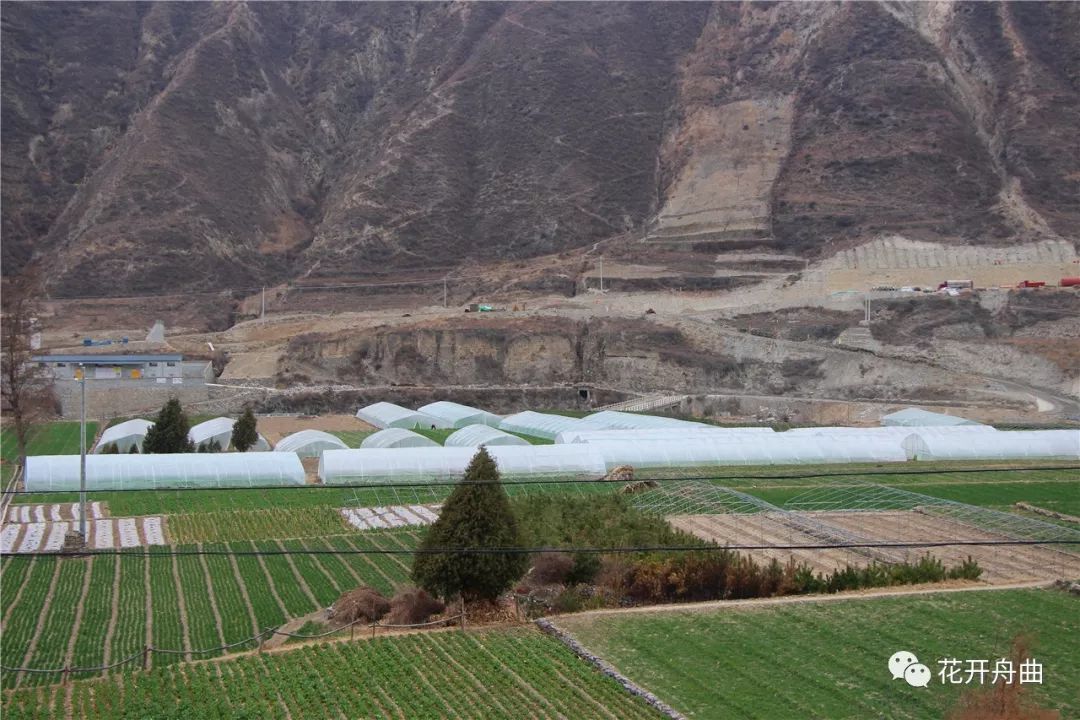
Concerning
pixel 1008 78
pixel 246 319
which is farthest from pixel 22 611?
pixel 1008 78

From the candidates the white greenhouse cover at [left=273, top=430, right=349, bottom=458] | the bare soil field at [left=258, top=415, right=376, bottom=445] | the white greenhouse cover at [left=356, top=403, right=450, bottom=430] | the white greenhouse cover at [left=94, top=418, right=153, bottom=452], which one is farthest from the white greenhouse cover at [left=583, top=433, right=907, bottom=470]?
the white greenhouse cover at [left=94, top=418, right=153, bottom=452]

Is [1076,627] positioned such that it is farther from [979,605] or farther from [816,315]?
[816,315]

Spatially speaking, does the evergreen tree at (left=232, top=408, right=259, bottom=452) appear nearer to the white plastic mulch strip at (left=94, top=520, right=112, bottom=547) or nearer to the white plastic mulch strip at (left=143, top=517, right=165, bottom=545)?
the white plastic mulch strip at (left=143, top=517, right=165, bottom=545)

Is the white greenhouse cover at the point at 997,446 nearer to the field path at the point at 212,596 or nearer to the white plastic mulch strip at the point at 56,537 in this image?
the field path at the point at 212,596

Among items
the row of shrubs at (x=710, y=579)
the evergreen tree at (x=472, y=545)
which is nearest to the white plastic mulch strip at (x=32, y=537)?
the evergreen tree at (x=472, y=545)

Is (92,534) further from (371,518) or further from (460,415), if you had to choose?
(460,415)

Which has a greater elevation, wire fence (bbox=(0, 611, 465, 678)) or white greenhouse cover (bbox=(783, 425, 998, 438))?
white greenhouse cover (bbox=(783, 425, 998, 438))

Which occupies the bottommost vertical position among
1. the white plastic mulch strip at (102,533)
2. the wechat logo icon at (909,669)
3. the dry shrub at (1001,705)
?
the wechat logo icon at (909,669)
